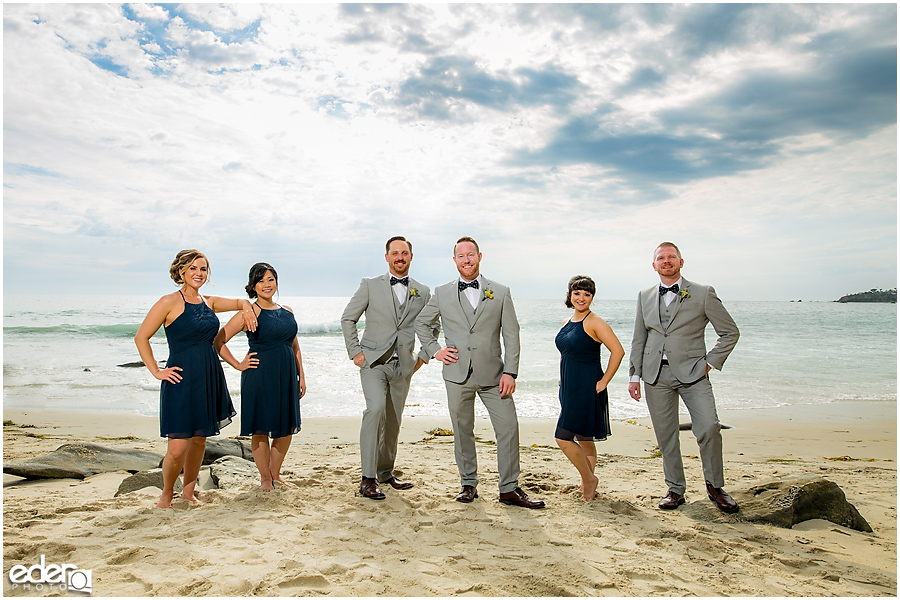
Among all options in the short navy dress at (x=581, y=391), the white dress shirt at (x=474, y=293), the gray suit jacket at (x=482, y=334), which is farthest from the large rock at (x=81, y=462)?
the short navy dress at (x=581, y=391)

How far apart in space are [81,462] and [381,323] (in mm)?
3776

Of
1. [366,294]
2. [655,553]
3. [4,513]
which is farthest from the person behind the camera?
[366,294]

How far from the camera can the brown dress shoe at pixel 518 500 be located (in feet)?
15.9

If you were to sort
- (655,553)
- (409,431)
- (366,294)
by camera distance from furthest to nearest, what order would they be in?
(409,431) < (366,294) < (655,553)

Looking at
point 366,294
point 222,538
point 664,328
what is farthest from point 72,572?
point 664,328

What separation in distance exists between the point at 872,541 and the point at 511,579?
9.72 ft

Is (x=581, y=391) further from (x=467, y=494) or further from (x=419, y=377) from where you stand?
(x=419, y=377)

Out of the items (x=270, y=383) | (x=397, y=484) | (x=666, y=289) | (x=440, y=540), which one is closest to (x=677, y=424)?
(x=666, y=289)

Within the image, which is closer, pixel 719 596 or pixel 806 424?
pixel 719 596

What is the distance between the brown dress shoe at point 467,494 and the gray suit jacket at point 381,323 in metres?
1.20

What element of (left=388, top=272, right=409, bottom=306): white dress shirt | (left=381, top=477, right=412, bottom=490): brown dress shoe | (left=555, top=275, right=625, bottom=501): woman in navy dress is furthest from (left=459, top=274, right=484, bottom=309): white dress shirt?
(left=381, top=477, right=412, bottom=490): brown dress shoe

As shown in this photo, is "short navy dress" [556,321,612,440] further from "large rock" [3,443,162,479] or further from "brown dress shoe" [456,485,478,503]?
"large rock" [3,443,162,479]

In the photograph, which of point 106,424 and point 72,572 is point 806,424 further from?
point 106,424

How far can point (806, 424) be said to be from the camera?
10148 mm
